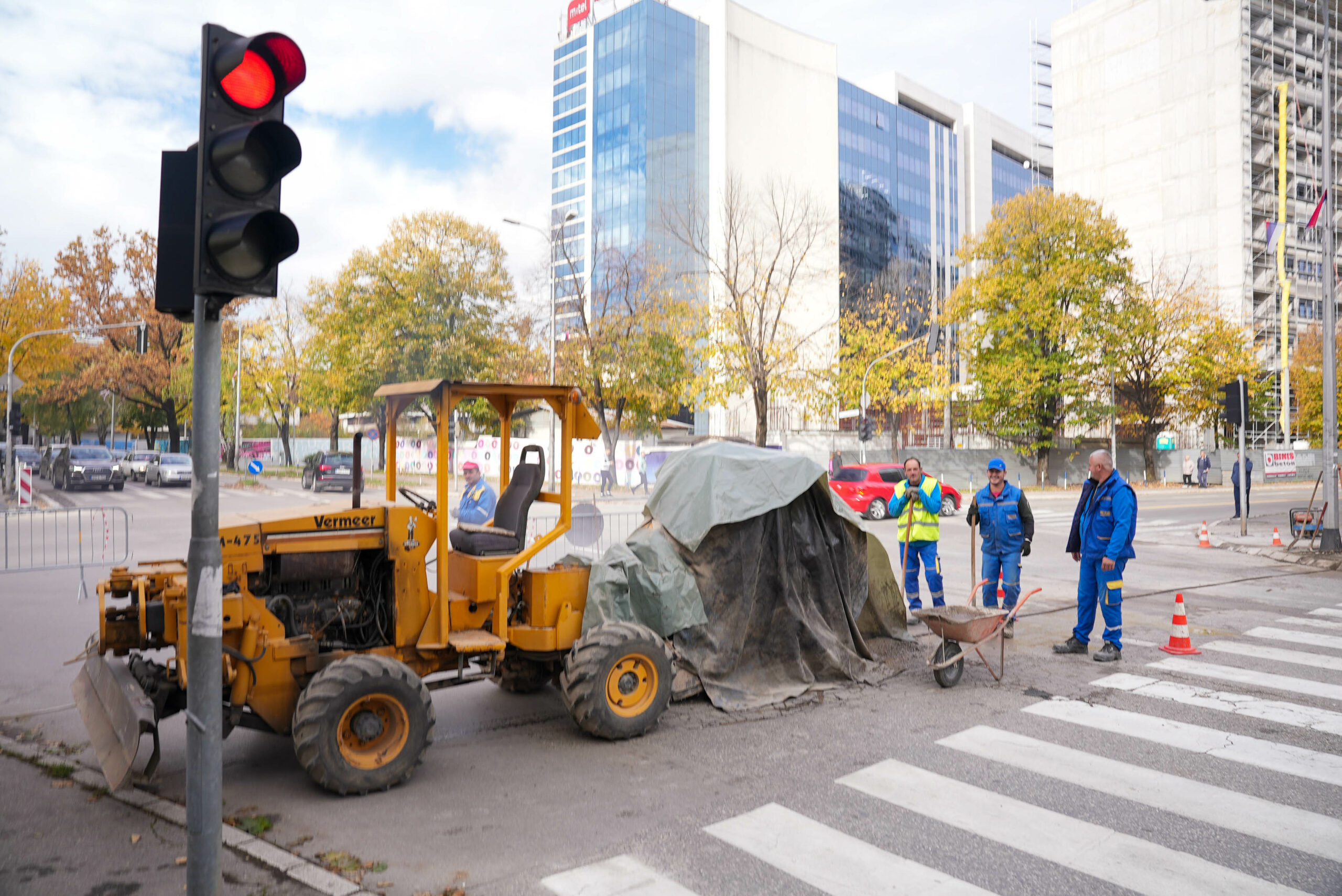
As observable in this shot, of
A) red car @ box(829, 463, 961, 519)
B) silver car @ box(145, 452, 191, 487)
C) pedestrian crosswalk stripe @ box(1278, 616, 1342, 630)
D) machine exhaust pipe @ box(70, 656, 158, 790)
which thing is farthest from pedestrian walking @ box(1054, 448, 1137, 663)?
silver car @ box(145, 452, 191, 487)

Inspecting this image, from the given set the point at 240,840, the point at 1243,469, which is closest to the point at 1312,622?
the point at 240,840

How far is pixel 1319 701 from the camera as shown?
7.29m

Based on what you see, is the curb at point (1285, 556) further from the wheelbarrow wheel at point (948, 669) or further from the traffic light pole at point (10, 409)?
the traffic light pole at point (10, 409)

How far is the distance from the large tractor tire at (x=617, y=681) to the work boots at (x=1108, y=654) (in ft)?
14.9

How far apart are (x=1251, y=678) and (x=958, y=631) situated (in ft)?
9.54

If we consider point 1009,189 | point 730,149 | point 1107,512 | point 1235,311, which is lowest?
point 1107,512

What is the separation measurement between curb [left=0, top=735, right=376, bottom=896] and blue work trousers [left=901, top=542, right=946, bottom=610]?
7.05 metres

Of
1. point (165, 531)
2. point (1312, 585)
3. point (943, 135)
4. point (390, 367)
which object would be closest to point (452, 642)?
point (1312, 585)


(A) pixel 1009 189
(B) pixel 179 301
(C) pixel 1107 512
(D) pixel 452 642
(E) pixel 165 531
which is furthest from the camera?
(A) pixel 1009 189

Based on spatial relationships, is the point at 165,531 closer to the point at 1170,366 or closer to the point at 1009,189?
the point at 1170,366

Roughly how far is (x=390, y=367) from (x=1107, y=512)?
1229 inches

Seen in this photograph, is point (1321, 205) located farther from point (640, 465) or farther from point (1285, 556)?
point (640, 465)

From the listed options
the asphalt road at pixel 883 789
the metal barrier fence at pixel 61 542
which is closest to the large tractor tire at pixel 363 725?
the asphalt road at pixel 883 789

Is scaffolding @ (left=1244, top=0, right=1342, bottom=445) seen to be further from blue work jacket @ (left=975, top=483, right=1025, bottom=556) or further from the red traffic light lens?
the red traffic light lens
